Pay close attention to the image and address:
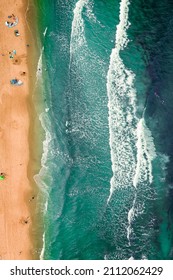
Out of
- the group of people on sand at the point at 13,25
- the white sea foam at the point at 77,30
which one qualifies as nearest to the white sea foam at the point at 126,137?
the white sea foam at the point at 77,30

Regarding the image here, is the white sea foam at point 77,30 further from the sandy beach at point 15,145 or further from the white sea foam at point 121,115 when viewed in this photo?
the sandy beach at point 15,145

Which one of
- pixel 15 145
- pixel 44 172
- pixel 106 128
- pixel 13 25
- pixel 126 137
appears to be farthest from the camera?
pixel 13 25

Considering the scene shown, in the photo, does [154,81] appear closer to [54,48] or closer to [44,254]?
[54,48]

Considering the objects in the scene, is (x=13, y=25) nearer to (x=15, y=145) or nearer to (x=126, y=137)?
(x=15, y=145)

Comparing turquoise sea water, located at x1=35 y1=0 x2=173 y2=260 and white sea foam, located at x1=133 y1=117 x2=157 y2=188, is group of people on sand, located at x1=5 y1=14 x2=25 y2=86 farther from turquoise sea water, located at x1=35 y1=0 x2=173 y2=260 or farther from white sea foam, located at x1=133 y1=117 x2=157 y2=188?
white sea foam, located at x1=133 y1=117 x2=157 y2=188

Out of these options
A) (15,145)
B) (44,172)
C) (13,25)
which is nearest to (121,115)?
(44,172)

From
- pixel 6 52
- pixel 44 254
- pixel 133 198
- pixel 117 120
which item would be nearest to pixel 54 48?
pixel 6 52
